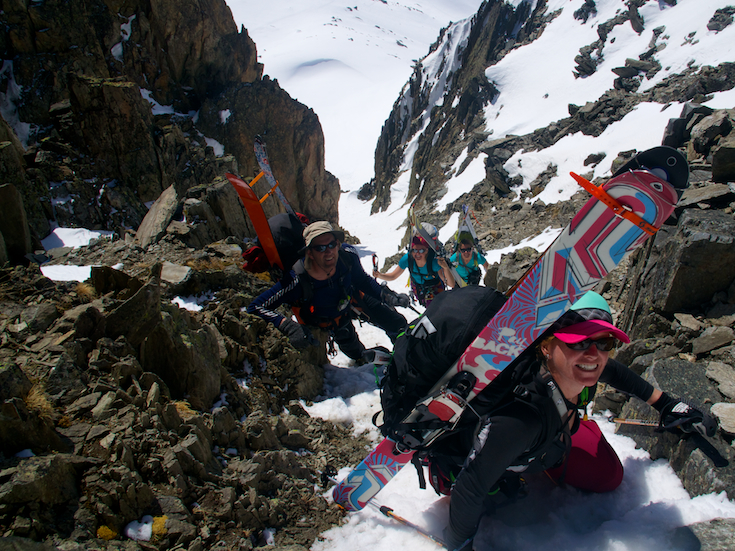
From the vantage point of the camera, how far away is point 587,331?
7.78ft

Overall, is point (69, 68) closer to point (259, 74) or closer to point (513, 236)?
point (259, 74)

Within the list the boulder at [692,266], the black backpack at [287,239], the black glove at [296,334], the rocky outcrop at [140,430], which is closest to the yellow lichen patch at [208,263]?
the rocky outcrop at [140,430]

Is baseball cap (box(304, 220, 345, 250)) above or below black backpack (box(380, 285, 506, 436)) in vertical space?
above

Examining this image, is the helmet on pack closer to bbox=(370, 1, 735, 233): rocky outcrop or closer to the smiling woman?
the smiling woman

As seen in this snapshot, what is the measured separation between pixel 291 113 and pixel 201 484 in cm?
3115

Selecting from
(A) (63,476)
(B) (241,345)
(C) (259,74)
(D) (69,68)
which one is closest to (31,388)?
(A) (63,476)

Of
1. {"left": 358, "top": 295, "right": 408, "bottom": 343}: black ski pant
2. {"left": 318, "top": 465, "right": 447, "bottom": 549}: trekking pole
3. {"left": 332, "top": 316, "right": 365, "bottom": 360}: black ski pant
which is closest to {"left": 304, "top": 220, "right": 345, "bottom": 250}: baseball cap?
{"left": 358, "top": 295, "right": 408, "bottom": 343}: black ski pant

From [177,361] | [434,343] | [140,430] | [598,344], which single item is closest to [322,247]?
[177,361]

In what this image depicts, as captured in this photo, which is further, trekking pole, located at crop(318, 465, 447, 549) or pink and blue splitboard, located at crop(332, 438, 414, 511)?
pink and blue splitboard, located at crop(332, 438, 414, 511)

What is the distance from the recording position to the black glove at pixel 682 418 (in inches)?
109

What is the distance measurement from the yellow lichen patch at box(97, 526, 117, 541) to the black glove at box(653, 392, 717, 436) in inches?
153

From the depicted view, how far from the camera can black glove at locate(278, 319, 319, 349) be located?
5090 millimetres

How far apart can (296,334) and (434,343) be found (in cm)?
289

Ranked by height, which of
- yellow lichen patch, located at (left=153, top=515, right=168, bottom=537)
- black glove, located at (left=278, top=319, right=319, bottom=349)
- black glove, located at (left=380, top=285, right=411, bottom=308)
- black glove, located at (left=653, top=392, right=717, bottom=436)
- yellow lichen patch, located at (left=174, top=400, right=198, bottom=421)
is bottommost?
yellow lichen patch, located at (left=153, top=515, right=168, bottom=537)
